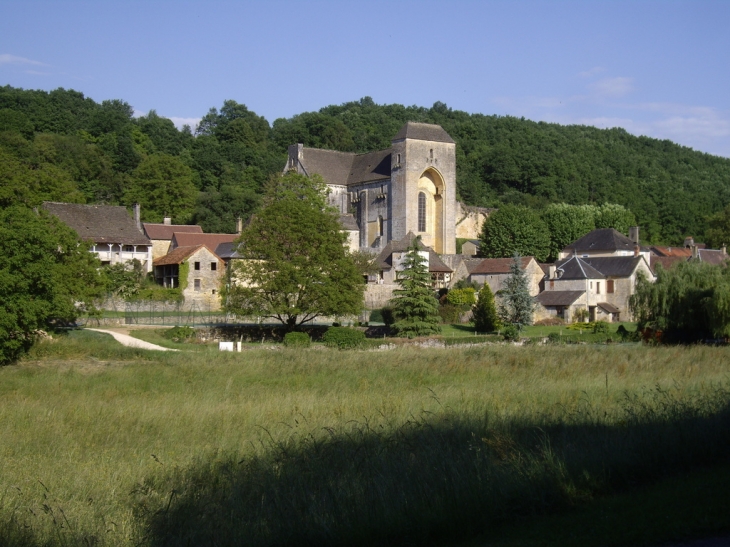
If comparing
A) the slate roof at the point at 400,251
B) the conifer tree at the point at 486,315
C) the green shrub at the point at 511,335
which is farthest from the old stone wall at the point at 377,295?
the green shrub at the point at 511,335

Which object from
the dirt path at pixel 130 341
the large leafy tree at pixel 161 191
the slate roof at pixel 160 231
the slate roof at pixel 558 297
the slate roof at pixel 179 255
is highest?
the large leafy tree at pixel 161 191

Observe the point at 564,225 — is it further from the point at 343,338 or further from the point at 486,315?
the point at 343,338

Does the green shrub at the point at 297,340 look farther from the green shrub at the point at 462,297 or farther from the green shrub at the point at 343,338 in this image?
the green shrub at the point at 462,297

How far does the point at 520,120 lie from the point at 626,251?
2793 inches

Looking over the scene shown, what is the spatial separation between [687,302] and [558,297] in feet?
63.8

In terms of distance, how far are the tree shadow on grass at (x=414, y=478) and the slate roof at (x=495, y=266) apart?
147ft

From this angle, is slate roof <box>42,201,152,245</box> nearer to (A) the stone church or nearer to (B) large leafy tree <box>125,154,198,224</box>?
(B) large leafy tree <box>125,154,198,224</box>

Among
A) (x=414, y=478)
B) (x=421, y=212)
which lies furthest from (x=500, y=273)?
(x=414, y=478)

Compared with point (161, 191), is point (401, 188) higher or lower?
lower

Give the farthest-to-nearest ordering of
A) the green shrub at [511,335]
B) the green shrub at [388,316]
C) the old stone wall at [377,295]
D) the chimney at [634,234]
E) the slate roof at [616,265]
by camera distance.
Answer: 1. the chimney at [634,234]
2. the slate roof at [616,265]
3. the old stone wall at [377,295]
4. the green shrub at [388,316]
5. the green shrub at [511,335]

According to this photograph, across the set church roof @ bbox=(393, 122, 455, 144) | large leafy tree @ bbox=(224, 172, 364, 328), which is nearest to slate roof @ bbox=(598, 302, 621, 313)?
church roof @ bbox=(393, 122, 455, 144)

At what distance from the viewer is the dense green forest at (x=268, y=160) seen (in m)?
70.4

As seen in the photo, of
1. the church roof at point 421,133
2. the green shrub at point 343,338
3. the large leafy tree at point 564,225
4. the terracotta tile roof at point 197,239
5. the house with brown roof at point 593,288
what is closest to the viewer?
the green shrub at point 343,338

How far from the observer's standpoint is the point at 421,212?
2613 inches
